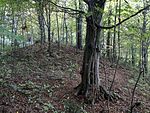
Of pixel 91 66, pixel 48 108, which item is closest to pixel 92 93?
pixel 91 66

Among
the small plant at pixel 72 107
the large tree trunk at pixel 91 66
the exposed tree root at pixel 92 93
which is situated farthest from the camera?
the large tree trunk at pixel 91 66

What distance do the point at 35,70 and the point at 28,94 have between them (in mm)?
3848

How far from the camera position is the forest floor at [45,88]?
8.12 metres

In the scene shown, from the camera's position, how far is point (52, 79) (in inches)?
453

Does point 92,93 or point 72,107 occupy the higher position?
point 92,93

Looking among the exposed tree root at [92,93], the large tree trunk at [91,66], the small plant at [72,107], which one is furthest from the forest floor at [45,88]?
the large tree trunk at [91,66]

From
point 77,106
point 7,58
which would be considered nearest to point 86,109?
point 77,106

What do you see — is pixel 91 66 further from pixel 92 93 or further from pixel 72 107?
pixel 72 107

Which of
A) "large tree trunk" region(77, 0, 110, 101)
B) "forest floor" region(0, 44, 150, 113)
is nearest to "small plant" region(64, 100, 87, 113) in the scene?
"forest floor" region(0, 44, 150, 113)

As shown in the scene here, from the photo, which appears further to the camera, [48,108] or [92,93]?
[92,93]

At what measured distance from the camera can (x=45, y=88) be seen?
33.0 ft

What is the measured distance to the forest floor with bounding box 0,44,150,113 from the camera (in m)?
8.12

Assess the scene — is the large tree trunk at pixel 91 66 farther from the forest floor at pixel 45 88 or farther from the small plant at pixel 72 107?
the small plant at pixel 72 107

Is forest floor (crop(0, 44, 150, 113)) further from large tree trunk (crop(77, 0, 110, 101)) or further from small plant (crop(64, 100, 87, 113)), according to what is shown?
large tree trunk (crop(77, 0, 110, 101))
